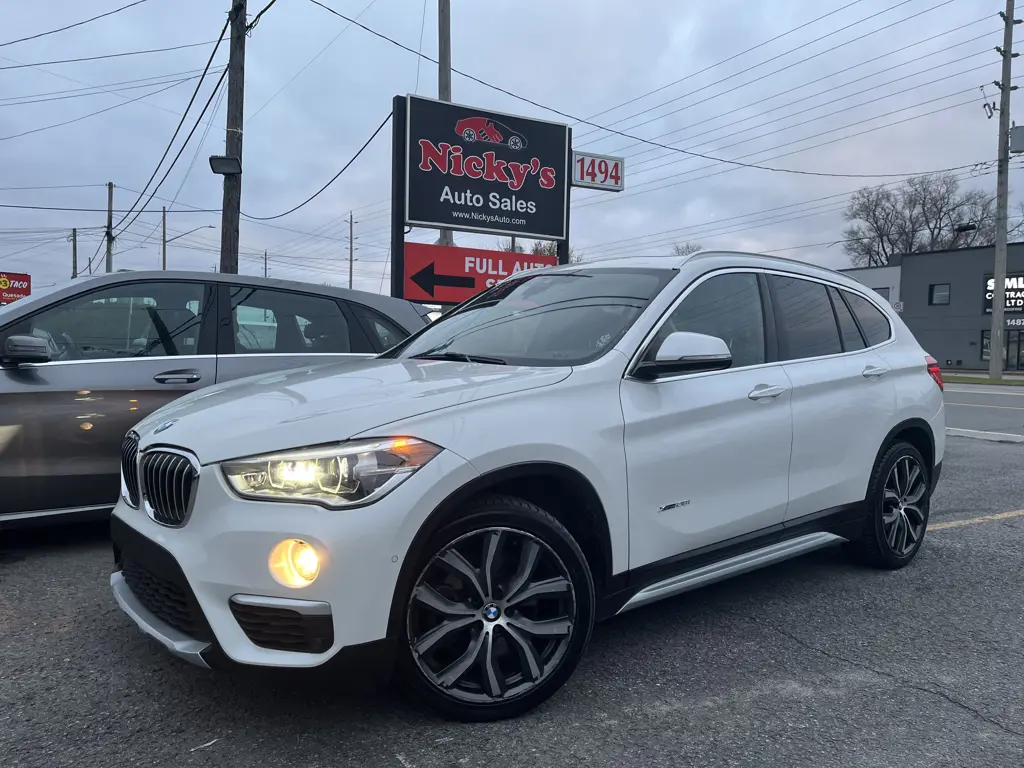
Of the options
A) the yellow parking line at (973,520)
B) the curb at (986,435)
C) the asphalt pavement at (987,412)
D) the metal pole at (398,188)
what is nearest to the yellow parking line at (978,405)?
the asphalt pavement at (987,412)

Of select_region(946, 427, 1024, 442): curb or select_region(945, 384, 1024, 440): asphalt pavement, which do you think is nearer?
select_region(946, 427, 1024, 442): curb

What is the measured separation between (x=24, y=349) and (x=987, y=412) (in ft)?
52.6

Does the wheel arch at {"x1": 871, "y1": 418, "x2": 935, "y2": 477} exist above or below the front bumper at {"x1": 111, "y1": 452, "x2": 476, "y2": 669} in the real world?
above

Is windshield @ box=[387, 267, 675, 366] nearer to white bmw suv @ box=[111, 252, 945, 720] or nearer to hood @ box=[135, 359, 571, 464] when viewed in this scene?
white bmw suv @ box=[111, 252, 945, 720]

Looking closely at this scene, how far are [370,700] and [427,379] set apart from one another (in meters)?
1.17

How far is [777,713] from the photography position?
2.81 metres

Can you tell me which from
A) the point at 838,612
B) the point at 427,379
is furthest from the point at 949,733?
the point at 427,379

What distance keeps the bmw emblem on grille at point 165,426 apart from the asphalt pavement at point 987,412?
1101cm

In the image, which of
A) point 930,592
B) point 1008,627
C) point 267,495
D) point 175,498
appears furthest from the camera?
point 930,592

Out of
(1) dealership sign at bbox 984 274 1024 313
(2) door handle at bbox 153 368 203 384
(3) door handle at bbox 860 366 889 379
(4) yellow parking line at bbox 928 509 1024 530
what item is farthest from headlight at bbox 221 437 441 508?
(1) dealership sign at bbox 984 274 1024 313

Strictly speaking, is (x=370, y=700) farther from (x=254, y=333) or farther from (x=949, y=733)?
(x=254, y=333)

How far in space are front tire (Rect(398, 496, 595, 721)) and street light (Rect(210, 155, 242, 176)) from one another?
34.7 feet

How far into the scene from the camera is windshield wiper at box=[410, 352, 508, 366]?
3.36 meters

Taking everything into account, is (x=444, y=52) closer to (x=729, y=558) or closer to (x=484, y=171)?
(x=484, y=171)
